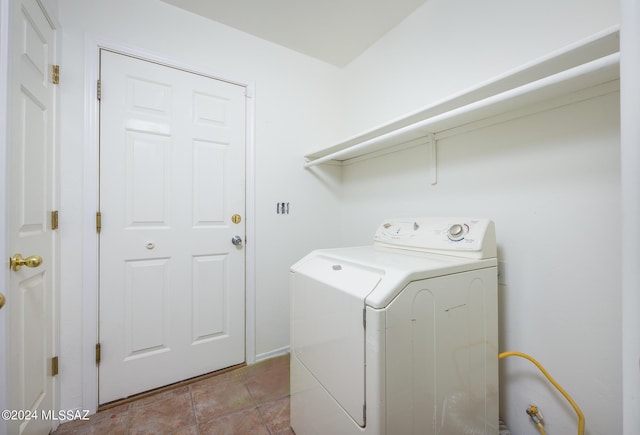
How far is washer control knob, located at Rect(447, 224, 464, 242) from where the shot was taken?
3.80 ft

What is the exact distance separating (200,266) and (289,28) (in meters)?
1.84

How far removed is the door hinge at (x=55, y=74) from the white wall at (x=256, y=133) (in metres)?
0.04

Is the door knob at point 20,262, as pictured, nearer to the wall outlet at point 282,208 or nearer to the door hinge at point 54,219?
the door hinge at point 54,219

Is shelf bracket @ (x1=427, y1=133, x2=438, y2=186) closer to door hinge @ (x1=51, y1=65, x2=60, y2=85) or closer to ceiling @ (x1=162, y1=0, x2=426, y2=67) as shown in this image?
ceiling @ (x1=162, y1=0, x2=426, y2=67)

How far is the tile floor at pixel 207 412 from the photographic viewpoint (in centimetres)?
135

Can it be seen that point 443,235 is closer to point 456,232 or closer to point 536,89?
point 456,232

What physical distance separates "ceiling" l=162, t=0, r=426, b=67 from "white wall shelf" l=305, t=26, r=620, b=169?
0.87 m

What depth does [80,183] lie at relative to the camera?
145 cm

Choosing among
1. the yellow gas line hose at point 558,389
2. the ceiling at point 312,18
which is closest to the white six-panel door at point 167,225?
the ceiling at point 312,18

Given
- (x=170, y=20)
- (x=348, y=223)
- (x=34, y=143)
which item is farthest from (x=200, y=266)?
(x=170, y=20)

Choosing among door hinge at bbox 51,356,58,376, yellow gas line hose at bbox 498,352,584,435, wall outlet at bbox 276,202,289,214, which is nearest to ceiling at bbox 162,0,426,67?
wall outlet at bbox 276,202,289,214

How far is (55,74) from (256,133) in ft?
3.64

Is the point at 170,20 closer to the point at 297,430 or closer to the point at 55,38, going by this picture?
the point at 55,38

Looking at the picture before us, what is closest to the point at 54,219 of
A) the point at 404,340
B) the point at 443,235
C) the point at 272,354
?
the point at 272,354
